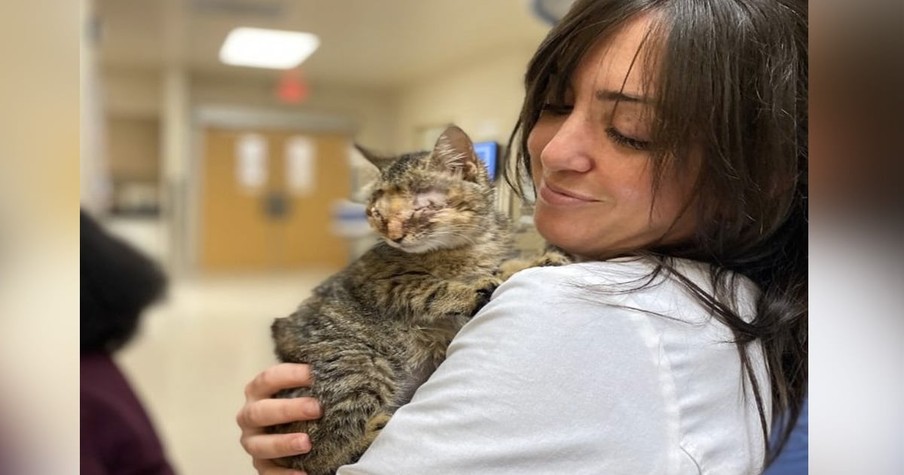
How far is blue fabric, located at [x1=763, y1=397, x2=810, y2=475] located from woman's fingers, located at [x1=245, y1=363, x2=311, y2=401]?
0.62 meters

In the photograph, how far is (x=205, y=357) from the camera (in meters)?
0.72

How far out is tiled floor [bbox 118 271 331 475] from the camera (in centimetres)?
69

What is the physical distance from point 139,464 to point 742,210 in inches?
29.8

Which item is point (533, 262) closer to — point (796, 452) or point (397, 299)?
point (397, 299)

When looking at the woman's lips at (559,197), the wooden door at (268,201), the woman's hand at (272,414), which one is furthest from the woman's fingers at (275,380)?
the woman's lips at (559,197)

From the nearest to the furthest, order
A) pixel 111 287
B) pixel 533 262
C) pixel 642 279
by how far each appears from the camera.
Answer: pixel 111 287
pixel 642 279
pixel 533 262


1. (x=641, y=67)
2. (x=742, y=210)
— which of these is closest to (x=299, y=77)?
(x=641, y=67)

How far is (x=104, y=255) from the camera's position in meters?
0.66

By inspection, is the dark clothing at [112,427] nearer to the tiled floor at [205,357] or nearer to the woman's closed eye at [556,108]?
the tiled floor at [205,357]

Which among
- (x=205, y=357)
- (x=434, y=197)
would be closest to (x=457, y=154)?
(x=434, y=197)

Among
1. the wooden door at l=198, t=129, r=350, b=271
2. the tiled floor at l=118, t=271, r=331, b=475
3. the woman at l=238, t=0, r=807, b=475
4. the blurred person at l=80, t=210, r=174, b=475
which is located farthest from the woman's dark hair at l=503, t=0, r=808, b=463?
the blurred person at l=80, t=210, r=174, b=475

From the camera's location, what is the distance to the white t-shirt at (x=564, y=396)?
2.29ft

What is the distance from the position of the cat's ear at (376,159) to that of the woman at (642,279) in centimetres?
16

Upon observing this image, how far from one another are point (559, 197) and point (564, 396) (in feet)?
0.83
